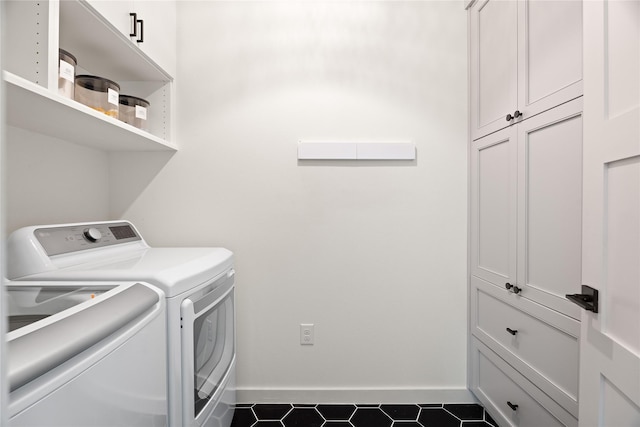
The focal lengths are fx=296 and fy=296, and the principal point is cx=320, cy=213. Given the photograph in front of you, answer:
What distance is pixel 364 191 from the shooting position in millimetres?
1750

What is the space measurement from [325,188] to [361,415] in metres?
1.29

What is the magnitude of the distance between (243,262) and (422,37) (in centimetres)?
169

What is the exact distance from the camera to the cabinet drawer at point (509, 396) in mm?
1126

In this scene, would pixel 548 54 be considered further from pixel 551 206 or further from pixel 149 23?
pixel 149 23

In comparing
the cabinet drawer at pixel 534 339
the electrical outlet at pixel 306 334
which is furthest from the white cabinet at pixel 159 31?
the cabinet drawer at pixel 534 339

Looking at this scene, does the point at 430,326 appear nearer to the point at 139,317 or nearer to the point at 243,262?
the point at 243,262

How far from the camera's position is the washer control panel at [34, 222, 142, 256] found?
1.12 metres

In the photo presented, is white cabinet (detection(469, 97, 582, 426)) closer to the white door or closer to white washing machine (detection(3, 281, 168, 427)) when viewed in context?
the white door

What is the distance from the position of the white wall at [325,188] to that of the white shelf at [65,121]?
9.8 inches

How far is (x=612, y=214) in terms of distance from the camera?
752 millimetres

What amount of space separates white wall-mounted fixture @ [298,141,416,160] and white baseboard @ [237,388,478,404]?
137cm

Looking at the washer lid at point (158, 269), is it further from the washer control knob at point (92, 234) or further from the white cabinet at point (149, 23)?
the white cabinet at point (149, 23)

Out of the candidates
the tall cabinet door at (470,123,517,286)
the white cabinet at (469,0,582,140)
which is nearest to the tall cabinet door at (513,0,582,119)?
the white cabinet at (469,0,582,140)

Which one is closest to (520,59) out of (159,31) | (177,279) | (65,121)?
(177,279)
